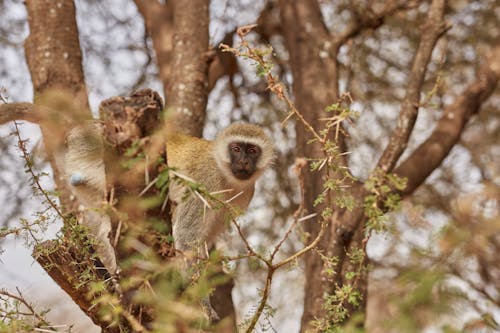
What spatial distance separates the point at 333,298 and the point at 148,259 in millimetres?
1002

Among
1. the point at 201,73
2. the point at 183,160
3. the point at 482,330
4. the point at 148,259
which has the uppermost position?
the point at 201,73

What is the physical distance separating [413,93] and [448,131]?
0.84 meters

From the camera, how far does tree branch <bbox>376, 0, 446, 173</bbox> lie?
4281mm

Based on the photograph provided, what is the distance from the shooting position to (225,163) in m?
4.21

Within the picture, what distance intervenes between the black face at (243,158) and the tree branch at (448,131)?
1.33 metres

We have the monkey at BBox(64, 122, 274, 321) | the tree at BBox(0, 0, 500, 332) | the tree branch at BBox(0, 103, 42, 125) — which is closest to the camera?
the tree at BBox(0, 0, 500, 332)

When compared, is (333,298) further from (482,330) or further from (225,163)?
(225,163)

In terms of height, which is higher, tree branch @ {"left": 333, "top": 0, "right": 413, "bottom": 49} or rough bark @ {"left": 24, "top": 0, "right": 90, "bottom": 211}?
tree branch @ {"left": 333, "top": 0, "right": 413, "bottom": 49}

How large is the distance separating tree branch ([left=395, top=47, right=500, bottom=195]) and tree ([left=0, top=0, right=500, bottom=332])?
1 cm

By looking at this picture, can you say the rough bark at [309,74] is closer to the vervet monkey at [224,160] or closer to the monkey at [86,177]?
the vervet monkey at [224,160]

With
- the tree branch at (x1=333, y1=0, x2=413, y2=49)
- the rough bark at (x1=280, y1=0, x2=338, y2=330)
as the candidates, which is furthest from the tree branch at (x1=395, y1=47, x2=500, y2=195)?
the tree branch at (x1=333, y1=0, x2=413, y2=49)

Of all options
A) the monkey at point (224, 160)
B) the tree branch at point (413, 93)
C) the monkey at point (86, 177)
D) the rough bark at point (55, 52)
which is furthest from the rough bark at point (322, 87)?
the rough bark at point (55, 52)

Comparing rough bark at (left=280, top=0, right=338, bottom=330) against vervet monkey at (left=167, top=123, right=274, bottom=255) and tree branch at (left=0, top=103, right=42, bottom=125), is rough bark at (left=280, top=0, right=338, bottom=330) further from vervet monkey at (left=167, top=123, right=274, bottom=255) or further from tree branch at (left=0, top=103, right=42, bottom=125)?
tree branch at (left=0, top=103, right=42, bottom=125)

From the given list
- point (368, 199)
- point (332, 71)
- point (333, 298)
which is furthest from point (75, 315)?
point (332, 71)
